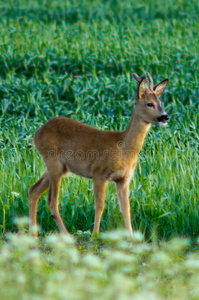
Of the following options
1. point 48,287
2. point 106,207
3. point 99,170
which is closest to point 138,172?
point 106,207

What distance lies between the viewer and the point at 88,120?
9.45 m

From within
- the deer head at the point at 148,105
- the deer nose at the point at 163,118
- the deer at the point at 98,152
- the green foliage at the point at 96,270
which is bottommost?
the green foliage at the point at 96,270

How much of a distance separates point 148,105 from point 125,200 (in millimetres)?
1034

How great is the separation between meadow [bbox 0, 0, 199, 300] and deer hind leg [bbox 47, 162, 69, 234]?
0.61ft

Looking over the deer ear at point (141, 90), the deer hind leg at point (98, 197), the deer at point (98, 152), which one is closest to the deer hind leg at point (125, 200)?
the deer at point (98, 152)

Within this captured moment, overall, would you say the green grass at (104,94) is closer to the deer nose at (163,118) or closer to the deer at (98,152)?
the deer at (98,152)

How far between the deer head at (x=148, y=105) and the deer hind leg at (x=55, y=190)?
106 centimetres

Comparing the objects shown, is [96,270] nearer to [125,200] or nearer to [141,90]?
[125,200]

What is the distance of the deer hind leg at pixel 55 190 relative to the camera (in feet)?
20.9

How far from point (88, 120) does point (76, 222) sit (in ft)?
9.87

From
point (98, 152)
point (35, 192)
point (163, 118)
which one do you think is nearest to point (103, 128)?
point (35, 192)

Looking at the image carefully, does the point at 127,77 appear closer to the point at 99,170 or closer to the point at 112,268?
the point at 99,170

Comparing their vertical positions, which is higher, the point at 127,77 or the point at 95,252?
the point at 127,77

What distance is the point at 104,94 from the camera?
36.4 ft
